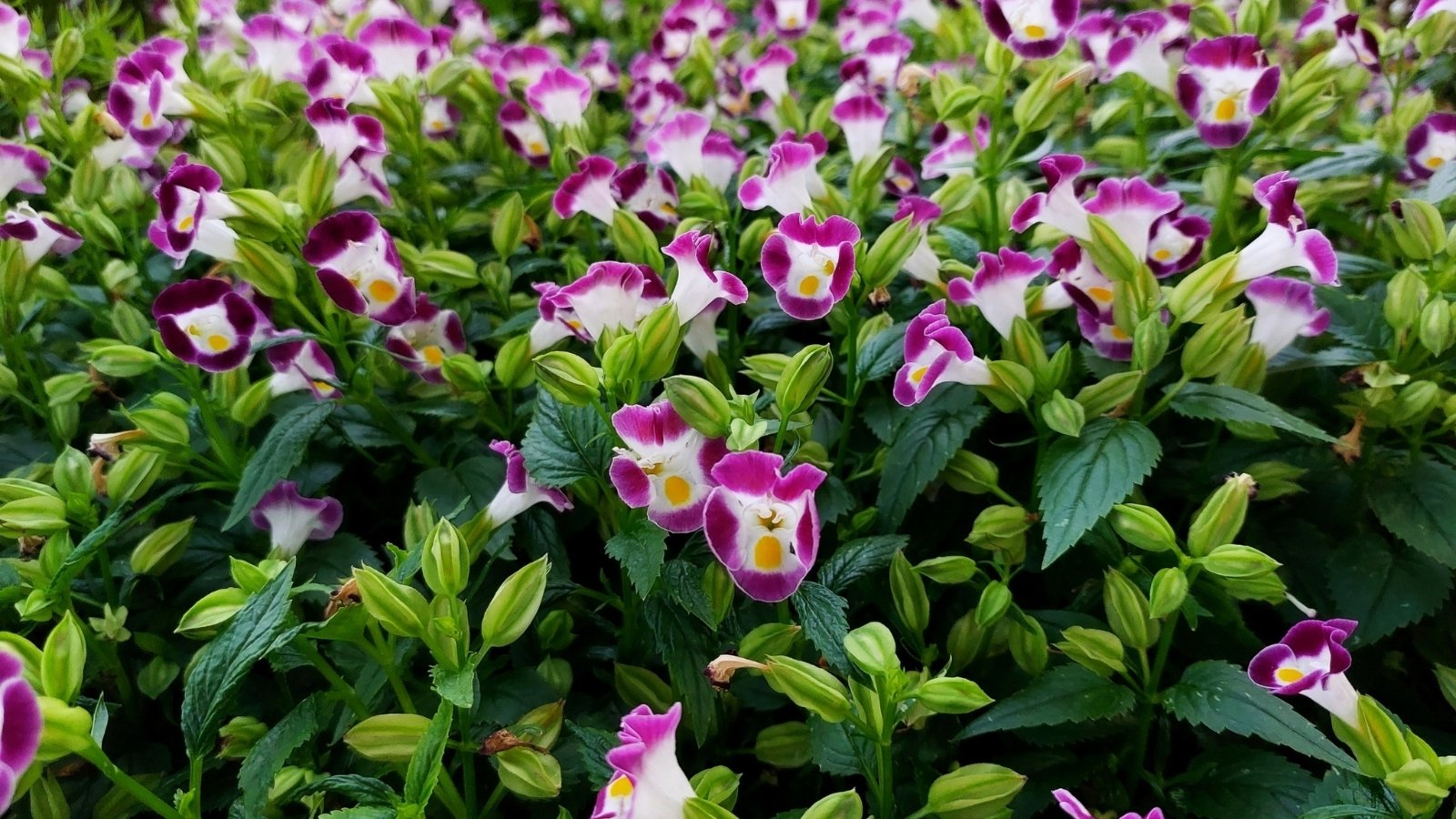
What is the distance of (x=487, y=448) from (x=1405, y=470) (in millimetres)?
942

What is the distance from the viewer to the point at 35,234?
100 cm

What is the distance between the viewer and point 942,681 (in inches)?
26.7

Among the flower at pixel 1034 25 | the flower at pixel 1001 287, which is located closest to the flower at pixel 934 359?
the flower at pixel 1001 287

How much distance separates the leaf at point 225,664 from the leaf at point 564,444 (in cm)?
20

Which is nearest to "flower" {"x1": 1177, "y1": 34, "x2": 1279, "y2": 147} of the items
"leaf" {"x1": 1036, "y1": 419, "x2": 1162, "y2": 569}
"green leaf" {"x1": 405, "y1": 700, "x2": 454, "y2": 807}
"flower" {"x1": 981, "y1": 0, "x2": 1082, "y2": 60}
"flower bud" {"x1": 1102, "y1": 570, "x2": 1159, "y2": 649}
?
"flower" {"x1": 981, "y1": 0, "x2": 1082, "y2": 60}

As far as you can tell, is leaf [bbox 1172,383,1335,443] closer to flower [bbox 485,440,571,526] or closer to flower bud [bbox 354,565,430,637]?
flower [bbox 485,440,571,526]

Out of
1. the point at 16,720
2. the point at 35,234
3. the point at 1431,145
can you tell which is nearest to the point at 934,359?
the point at 16,720

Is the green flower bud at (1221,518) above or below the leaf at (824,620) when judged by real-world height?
above

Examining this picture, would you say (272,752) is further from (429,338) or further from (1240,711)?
(1240,711)

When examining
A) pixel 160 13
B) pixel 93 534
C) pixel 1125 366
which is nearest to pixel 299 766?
pixel 93 534

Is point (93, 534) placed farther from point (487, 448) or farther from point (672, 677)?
point (672, 677)

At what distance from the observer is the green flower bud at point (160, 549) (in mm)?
913

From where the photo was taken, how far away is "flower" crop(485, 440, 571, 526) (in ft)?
2.68

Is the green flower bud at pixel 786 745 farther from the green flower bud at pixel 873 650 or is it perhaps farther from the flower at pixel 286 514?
the flower at pixel 286 514
